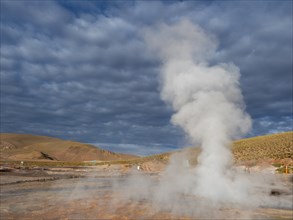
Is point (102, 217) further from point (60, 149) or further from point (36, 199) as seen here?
point (60, 149)

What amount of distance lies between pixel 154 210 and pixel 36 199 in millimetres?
7814

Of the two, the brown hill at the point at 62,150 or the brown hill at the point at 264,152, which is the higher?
the brown hill at the point at 62,150

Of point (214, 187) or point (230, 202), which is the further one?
point (214, 187)

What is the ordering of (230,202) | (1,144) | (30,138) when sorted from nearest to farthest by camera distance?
(230,202) → (1,144) → (30,138)

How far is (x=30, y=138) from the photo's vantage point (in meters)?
187

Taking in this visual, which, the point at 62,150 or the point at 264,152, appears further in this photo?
the point at 62,150

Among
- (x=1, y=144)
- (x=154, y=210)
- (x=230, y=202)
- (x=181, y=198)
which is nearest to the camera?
(x=154, y=210)

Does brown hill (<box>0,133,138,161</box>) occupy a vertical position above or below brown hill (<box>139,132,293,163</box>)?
above

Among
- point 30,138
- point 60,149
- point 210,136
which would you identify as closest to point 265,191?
point 210,136

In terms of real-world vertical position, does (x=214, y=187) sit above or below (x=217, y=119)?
below

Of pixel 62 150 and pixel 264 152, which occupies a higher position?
pixel 62 150

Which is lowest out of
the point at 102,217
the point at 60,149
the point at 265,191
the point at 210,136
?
the point at 102,217

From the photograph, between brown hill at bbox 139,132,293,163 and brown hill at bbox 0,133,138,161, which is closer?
brown hill at bbox 139,132,293,163

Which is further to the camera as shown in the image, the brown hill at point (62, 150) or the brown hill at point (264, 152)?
the brown hill at point (62, 150)
